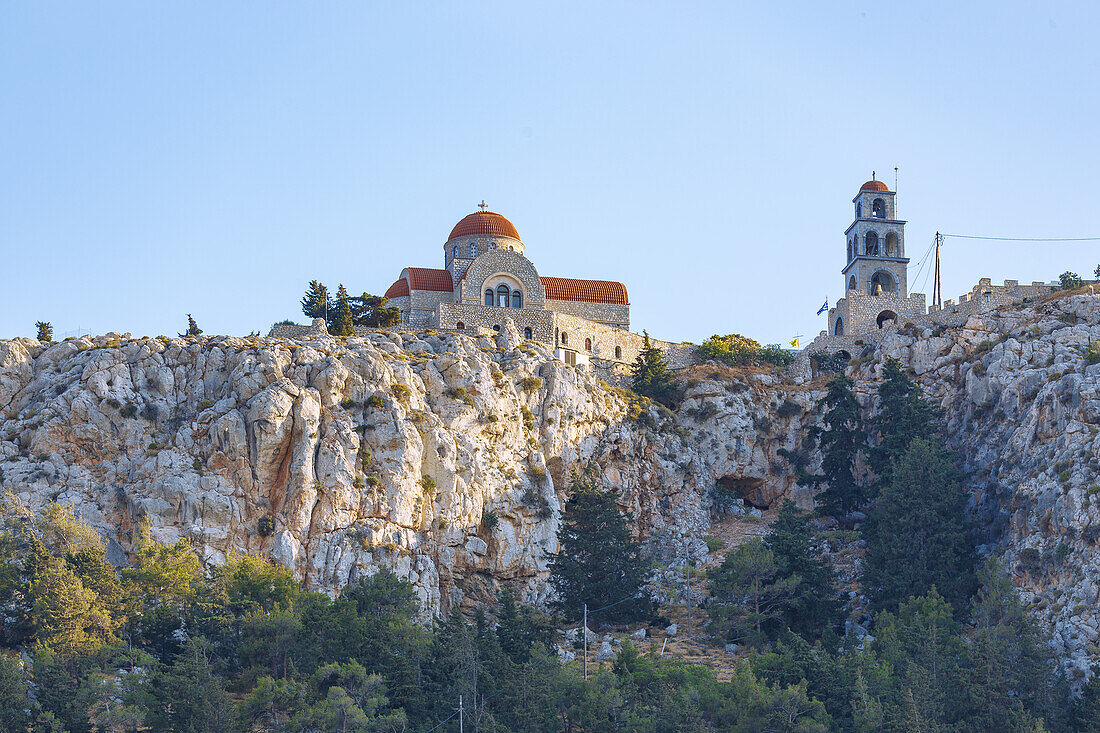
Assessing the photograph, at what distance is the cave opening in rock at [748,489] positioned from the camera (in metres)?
90.9

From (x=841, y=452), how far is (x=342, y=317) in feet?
103

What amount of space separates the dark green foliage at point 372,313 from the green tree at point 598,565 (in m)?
19.3

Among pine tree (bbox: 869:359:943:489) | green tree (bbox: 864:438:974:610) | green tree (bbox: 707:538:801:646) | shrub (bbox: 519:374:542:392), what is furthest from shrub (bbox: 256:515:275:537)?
pine tree (bbox: 869:359:943:489)

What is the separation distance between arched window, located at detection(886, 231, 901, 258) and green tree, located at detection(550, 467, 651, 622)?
1498 inches

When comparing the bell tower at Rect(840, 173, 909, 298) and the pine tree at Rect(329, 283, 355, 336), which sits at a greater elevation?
the bell tower at Rect(840, 173, 909, 298)

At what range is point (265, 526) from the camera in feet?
231

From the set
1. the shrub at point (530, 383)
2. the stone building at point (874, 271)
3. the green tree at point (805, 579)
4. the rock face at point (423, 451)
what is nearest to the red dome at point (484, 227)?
the rock face at point (423, 451)

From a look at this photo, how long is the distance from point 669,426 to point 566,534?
14919 millimetres

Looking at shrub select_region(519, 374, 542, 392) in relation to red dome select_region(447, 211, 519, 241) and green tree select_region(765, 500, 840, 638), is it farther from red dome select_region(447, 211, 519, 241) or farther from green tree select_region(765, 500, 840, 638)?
red dome select_region(447, 211, 519, 241)

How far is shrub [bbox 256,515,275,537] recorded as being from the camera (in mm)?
70250

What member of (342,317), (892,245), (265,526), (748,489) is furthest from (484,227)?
(265,526)

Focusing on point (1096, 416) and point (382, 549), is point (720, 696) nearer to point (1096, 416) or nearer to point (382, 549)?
point (382, 549)

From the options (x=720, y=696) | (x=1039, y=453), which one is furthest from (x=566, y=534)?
(x=1039, y=453)

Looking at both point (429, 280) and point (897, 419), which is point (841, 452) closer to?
point (897, 419)
